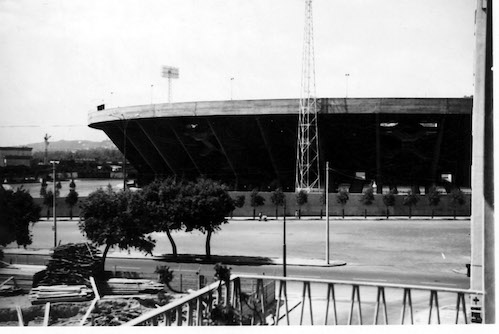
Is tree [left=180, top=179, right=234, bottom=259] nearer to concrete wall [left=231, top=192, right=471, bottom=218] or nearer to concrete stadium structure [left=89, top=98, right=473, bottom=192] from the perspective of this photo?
concrete wall [left=231, top=192, right=471, bottom=218]

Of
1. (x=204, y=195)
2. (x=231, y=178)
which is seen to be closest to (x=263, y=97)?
(x=231, y=178)

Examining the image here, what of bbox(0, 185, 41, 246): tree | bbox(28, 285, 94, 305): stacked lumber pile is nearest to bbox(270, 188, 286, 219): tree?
bbox(0, 185, 41, 246): tree

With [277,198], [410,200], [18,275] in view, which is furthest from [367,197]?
[18,275]

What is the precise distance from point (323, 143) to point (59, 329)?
4046 centimetres

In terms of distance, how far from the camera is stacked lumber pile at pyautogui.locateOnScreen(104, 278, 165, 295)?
18.3 meters

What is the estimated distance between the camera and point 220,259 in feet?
88.6

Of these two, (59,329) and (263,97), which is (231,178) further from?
(59,329)

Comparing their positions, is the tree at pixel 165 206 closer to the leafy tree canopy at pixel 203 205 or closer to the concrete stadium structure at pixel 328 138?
the leafy tree canopy at pixel 203 205

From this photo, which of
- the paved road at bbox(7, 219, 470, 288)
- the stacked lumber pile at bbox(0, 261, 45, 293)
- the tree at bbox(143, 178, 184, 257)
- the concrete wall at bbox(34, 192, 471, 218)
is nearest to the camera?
the stacked lumber pile at bbox(0, 261, 45, 293)

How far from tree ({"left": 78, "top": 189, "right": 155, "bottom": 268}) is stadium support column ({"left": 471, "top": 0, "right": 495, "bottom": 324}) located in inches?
604

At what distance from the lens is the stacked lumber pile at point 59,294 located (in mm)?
16634

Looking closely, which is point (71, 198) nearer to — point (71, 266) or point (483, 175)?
point (71, 266)

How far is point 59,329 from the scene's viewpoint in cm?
948

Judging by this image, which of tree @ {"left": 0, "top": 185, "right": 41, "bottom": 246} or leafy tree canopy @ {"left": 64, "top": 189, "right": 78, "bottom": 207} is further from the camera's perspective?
leafy tree canopy @ {"left": 64, "top": 189, "right": 78, "bottom": 207}
